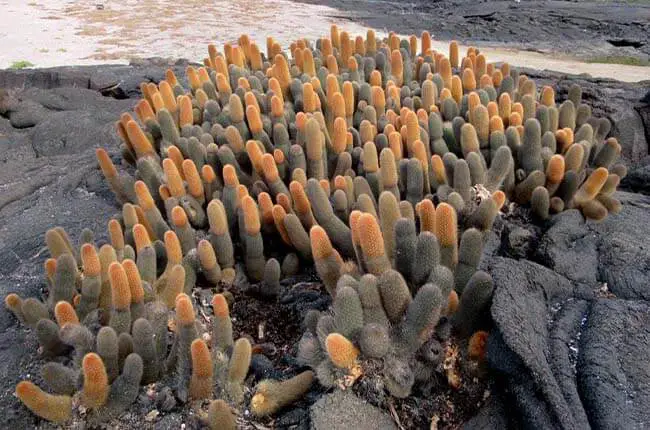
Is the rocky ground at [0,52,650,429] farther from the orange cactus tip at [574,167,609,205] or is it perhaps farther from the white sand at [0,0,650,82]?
the white sand at [0,0,650,82]

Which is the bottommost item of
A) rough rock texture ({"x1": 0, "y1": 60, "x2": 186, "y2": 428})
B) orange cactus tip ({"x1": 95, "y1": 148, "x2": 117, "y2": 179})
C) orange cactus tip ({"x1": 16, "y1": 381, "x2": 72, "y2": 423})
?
rough rock texture ({"x1": 0, "y1": 60, "x2": 186, "y2": 428})

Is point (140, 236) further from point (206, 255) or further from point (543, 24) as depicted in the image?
point (543, 24)

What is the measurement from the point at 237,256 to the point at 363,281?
3.84ft

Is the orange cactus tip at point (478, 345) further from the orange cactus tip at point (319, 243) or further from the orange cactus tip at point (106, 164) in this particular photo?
the orange cactus tip at point (106, 164)

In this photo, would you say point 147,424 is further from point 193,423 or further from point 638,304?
point 638,304

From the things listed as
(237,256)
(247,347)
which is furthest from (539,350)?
(237,256)

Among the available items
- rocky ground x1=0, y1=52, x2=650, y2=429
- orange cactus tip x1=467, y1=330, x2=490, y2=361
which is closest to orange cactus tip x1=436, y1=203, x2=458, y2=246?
rocky ground x1=0, y1=52, x2=650, y2=429

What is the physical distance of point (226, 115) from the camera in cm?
404

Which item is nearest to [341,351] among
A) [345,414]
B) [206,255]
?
[345,414]

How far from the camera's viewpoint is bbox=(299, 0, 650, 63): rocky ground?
1612 centimetres

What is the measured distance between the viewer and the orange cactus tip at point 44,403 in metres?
2.05

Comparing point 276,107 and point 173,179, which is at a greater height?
point 276,107

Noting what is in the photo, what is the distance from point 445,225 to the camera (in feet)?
8.00

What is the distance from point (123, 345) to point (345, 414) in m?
0.86
